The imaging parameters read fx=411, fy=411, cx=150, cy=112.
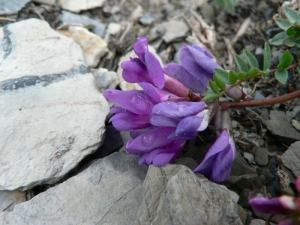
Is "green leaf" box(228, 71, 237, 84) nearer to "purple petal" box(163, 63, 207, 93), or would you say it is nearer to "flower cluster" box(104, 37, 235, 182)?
"flower cluster" box(104, 37, 235, 182)

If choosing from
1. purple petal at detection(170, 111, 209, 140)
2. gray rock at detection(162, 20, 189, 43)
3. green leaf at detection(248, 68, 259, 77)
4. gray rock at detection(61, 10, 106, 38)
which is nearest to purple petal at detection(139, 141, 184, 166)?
purple petal at detection(170, 111, 209, 140)

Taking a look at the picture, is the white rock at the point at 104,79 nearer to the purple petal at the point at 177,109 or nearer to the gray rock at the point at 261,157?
the purple petal at the point at 177,109

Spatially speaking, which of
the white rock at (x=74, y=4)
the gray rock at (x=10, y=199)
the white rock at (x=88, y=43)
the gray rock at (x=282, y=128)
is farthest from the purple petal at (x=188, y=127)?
the white rock at (x=74, y=4)

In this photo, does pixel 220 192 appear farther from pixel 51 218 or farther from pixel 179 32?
pixel 179 32

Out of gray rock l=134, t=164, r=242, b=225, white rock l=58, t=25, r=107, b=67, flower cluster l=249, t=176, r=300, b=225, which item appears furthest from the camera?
white rock l=58, t=25, r=107, b=67

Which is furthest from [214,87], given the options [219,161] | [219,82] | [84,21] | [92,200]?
[84,21]

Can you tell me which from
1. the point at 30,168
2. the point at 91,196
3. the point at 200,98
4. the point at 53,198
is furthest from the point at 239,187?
the point at 30,168
